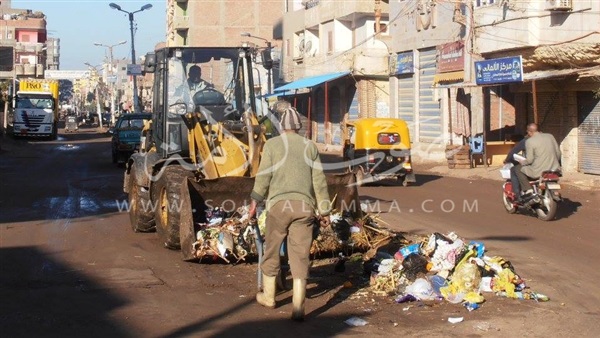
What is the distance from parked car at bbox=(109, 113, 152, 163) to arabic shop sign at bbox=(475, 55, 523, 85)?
37.2 feet

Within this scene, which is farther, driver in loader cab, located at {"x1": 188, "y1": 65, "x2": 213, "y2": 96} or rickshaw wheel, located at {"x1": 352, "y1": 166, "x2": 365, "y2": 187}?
driver in loader cab, located at {"x1": 188, "y1": 65, "x2": 213, "y2": 96}

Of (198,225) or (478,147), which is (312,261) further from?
(478,147)

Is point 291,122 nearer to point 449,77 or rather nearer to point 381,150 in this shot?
point 381,150

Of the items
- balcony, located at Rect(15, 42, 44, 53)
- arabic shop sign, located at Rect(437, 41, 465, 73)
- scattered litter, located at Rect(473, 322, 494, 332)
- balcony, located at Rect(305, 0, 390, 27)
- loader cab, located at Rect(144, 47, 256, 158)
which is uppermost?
balcony, located at Rect(15, 42, 44, 53)

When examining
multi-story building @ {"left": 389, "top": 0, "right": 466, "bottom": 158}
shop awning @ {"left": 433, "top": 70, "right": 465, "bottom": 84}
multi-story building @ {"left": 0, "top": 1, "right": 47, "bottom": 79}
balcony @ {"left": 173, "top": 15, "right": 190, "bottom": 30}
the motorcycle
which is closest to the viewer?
the motorcycle

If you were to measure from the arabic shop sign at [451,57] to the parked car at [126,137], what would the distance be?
36.5 ft

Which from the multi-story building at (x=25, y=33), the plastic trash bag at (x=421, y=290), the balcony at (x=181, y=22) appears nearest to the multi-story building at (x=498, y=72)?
the plastic trash bag at (x=421, y=290)

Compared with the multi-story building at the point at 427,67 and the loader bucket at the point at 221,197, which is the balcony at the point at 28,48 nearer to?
the multi-story building at the point at 427,67

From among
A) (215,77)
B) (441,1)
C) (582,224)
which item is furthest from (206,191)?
(441,1)

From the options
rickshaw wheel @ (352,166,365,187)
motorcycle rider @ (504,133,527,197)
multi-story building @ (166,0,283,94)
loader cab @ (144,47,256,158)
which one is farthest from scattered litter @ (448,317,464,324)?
multi-story building @ (166,0,283,94)

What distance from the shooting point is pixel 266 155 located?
8.11 metres

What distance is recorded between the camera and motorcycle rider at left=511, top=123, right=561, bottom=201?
48.7 feet

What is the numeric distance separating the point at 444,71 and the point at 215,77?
64.3 feet

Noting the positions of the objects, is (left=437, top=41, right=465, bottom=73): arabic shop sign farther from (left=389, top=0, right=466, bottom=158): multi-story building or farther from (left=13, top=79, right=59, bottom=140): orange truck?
(left=13, top=79, right=59, bottom=140): orange truck
